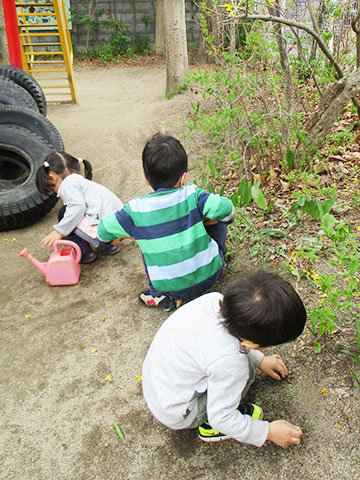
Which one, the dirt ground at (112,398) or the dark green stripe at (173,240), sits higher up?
the dark green stripe at (173,240)

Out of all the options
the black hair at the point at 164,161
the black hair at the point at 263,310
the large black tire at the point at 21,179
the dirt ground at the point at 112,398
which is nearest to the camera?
the black hair at the point at 263,310

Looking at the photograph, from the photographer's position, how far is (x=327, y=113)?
3.14m

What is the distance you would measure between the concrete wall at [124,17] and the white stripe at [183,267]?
12.2 meters

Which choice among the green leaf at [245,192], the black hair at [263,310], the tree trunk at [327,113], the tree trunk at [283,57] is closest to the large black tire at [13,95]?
the tree trunk at [283,57]

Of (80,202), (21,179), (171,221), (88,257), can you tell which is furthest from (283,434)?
(21,179)

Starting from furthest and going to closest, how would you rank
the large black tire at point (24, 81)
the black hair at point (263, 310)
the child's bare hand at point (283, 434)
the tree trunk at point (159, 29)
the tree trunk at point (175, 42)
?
1. the tree trunk at point (159, 29)
2. the tree trunk at point (175, 42)
3. the large black tire at point (24, 81)
4. the child's bare hand at point (283, 434)
5. the black hair at point (263, 310)

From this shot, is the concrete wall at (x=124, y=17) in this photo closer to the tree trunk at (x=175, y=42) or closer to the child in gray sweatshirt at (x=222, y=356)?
the tree trunk at (x=175, y=42)

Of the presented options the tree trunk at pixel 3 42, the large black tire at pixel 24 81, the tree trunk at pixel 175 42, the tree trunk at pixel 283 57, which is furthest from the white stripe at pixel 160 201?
the tree trunk at pixel 3 42

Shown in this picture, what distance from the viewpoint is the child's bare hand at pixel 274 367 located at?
194 cm

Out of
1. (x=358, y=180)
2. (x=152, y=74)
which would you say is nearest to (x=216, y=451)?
(x=358, y=180)

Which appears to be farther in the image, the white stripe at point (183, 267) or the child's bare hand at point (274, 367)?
the white stripe at point (183, 267)

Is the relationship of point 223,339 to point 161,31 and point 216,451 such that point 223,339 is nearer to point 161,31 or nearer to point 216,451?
point 216,451

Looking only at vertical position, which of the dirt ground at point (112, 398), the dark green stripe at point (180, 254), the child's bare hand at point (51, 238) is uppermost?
the dark green stripe at point (180, 254)

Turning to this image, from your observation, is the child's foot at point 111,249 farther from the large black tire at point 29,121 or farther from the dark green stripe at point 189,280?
the large black tire at point 29,121
